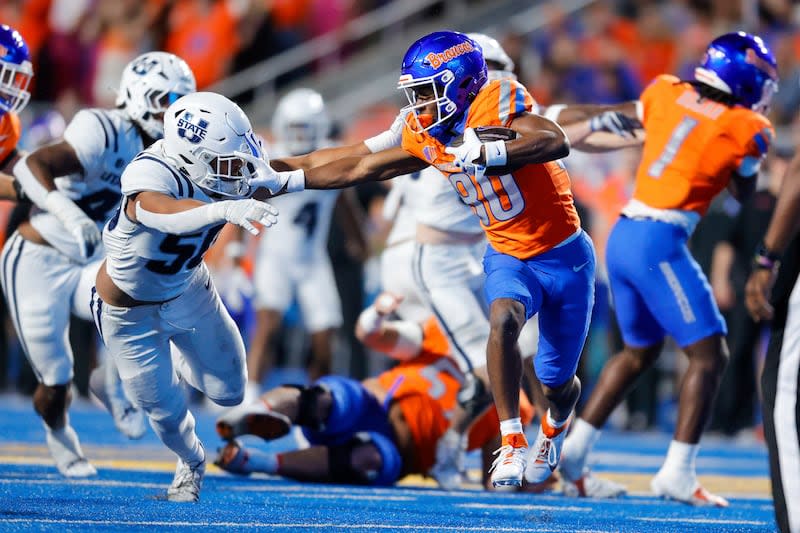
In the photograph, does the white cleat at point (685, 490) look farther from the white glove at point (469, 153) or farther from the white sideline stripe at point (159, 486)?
the white glove at point (469, 153)

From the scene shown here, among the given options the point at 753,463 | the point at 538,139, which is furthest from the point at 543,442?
the point at 753,463

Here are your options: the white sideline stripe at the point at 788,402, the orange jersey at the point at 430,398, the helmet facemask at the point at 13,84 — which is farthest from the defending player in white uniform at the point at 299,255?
the white sideline stripe at the point at 788,402

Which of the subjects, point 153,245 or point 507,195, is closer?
point 153,245

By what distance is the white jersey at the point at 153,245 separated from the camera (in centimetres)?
491

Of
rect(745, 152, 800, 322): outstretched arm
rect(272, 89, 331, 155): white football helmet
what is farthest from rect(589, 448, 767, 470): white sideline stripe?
rect(745, 152, 800, 322): outstretched arm

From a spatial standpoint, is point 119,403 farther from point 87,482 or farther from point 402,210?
point 402,210

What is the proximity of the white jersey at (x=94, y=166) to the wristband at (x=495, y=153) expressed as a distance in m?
2.14

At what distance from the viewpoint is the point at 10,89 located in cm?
632

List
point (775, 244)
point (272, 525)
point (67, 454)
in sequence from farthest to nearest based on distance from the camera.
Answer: point (67, 454), point (272, 525), point (775, 244)

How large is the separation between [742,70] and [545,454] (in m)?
1.89

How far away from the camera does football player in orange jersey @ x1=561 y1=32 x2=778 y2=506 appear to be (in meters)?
6.03

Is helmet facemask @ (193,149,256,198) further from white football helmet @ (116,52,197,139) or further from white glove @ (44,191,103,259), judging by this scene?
white football helmet @ (116,52,197,139)

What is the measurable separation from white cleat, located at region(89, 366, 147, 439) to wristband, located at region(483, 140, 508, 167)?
2429 millimetres

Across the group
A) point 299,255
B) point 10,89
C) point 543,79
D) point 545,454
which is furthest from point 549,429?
point 543,79
